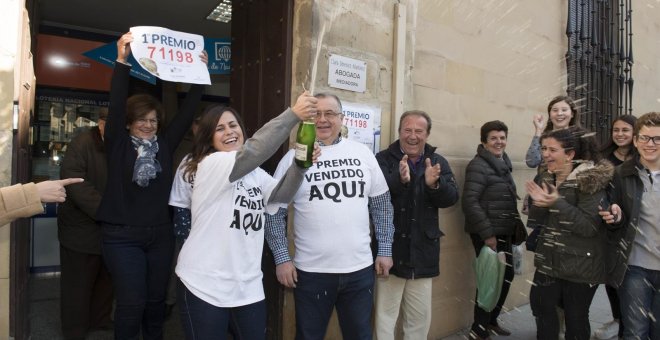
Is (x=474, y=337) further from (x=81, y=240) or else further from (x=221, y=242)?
(x=81, y=240)

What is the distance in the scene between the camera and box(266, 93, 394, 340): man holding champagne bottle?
2.96 metres

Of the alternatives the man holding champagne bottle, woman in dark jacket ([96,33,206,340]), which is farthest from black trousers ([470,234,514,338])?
woman in dark jacket ([96,33,206,340])

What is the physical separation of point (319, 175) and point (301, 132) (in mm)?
438

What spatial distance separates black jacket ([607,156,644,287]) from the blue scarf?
10.1 ft

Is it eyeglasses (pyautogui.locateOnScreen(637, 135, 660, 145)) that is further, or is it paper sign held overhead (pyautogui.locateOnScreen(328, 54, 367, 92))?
paper sign held overhead (pyautogui.locateOnScreen(328, 54, 367, 92))

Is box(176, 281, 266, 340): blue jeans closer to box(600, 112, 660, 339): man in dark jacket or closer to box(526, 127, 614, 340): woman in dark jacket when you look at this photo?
box(526, 127, 614, 340): woman in dark jacket

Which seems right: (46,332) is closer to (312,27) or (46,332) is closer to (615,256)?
(312,27)

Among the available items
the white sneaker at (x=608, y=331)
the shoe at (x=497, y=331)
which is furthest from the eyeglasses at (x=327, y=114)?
the white sneaker at (x=608, y=331)

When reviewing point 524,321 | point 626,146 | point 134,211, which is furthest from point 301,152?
point 524,321

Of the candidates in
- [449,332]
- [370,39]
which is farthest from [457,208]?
[370,39]

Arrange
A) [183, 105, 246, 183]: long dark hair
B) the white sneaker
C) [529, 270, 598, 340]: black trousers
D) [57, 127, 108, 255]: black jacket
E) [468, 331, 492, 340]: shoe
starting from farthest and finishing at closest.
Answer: the white sneaker < [468, 331, 492, 340]: shoe < [57, 127, 108, 255]: black jacket < [529, 270, 598, 340]: black trousers < [183, 105, 246, 183]: long dark hair

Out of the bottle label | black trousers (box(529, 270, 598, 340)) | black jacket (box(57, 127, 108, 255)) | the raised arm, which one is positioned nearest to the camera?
the raised arm

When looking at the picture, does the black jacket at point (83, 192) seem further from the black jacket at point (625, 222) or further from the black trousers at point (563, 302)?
the black jacket at point (625, 222)

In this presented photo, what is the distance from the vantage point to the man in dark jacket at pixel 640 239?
337 cm
